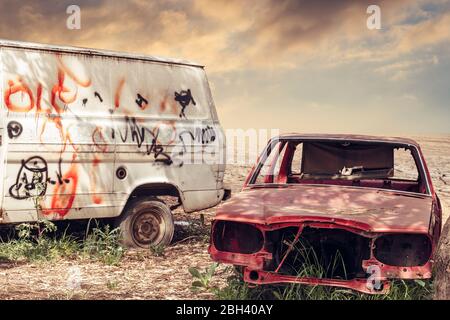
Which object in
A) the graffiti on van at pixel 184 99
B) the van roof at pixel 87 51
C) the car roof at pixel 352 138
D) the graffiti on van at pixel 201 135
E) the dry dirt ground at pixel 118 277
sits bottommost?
the dry dirt ground at pixel 118 277

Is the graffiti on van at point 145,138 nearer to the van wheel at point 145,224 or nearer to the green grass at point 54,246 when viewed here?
the van wheel at point 145,224

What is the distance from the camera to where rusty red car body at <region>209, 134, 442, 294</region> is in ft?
15.2

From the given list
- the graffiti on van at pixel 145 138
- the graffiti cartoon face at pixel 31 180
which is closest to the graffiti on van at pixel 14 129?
the graffiti cartoon face at pixel 31 180

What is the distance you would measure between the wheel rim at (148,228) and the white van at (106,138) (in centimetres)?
1

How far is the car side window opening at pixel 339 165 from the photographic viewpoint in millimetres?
6570

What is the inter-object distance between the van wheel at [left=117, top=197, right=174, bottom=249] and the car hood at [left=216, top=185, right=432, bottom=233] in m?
2.35

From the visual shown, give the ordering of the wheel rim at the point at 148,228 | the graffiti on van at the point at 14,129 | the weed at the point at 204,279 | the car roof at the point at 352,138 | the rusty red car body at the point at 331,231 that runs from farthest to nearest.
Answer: the wheel rim at the point at 148,228
the graffiti on van at the point at 14,129
the car roof at the point at 352,138
the weed at the point at 204,279
the rusty red car body at the point at 331,231

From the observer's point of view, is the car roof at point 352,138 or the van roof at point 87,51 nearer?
the car roof at point 352,138

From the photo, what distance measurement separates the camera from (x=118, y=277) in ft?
21.7

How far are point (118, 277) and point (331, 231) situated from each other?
8.64 ft

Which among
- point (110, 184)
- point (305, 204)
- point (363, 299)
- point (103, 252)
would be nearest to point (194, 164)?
point (110, 184)

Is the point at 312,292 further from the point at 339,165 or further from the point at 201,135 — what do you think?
the point at 201,135

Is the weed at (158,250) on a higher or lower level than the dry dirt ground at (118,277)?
higher

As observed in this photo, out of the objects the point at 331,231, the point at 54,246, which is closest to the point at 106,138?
the point at 54,246
